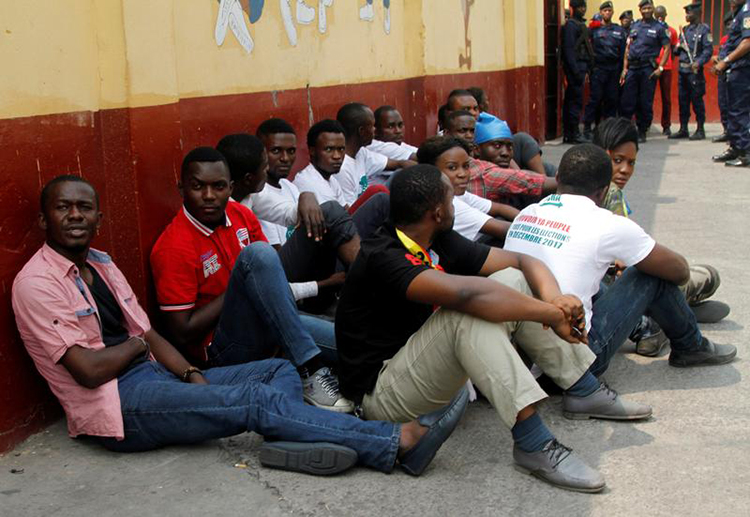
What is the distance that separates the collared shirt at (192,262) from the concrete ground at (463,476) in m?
0.65

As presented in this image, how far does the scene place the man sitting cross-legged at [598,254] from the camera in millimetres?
3762

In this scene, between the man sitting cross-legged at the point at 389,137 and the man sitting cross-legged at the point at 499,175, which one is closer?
the man sitting cross-legged at the point at 499,175

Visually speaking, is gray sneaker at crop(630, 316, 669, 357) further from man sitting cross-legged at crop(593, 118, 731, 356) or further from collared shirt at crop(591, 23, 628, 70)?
collared shirt at crop(591, 23, 628, 70)

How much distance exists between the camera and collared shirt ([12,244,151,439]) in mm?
3232

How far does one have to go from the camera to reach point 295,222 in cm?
470

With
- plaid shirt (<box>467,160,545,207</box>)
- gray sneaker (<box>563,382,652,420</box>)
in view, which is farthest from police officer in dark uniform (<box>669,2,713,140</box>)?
gray sneaker (<box>563,382,652,420</box>)

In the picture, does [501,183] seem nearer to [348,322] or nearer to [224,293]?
[224,293]

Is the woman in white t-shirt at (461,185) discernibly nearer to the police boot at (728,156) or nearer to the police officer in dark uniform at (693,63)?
the police boot at (728,156)

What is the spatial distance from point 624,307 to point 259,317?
1531 mm

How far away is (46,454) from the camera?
11.2ft

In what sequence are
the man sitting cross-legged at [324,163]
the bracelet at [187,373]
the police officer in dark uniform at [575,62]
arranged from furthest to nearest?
the police officer in dark uniform at [575,62], the man sitting cross-legged at [324,163], the bracelet at [187,373]

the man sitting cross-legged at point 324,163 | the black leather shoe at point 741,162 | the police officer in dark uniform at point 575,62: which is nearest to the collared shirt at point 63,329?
the man sitting cross-legged at point 324,163

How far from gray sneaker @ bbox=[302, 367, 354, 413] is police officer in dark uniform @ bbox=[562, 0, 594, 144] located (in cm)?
1081

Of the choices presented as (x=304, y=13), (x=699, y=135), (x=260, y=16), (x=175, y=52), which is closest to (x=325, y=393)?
(x=175, y=52)
